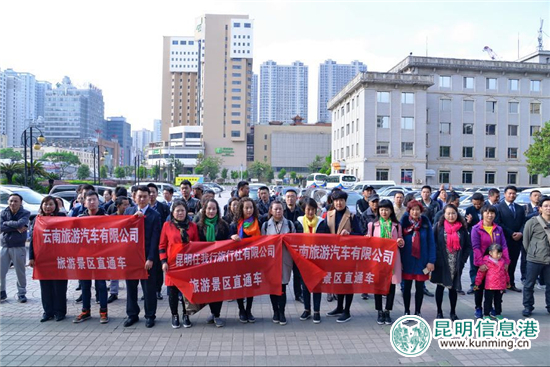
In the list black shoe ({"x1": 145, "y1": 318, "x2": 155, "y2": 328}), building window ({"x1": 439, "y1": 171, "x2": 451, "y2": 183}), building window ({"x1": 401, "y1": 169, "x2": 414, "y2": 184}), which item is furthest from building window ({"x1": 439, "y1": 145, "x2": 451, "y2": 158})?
black shoe ({"x1": 145, "y1": 318, "x2": 155, "y2": 328})

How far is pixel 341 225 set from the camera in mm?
6188

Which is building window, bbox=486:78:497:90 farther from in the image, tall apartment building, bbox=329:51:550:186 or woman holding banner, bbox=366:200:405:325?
woman holding banner, bbox=366:200:405:325

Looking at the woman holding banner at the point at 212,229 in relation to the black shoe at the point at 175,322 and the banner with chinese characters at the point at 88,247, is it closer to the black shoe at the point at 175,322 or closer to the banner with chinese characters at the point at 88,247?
the black shoe at the point at 175,322

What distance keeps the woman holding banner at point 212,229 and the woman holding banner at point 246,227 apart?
0.62ft

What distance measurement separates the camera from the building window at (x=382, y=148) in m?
47.4

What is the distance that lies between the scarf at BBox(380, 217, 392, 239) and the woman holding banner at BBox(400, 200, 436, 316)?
0.73 ft

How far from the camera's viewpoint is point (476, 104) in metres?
49.7

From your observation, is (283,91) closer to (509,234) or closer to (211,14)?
(211,14)

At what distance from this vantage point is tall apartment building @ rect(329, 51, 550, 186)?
47.5m

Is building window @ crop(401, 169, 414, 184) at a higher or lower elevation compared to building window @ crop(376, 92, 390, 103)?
lower

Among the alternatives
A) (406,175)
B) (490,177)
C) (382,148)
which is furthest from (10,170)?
(490,177)

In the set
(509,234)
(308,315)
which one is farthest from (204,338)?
(509,234)

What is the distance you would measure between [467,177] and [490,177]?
287 centimetres

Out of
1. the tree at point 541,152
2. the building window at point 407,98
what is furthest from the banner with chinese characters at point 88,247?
the building window at point 407,98
